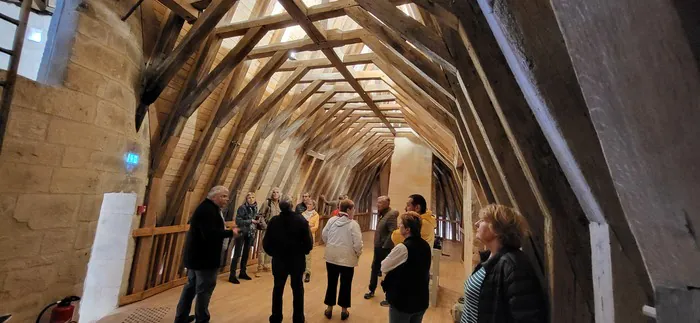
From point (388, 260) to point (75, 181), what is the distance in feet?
8.71

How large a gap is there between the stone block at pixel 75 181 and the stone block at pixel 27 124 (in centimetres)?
31

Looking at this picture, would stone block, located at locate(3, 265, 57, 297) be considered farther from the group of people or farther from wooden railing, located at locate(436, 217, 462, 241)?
wooden railing, located at locate(436, 217, 462, 241)

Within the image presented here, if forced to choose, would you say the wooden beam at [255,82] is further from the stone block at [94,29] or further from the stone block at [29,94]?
the stone block at [29,94]

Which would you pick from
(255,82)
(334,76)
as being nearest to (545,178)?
(255,82)

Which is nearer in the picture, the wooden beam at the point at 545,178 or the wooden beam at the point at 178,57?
the wooden beam at the point at 545,178

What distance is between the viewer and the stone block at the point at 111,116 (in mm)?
2574

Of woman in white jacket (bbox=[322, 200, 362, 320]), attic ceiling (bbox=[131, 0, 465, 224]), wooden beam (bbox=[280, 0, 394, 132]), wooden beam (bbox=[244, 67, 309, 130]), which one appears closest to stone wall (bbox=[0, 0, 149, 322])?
attic ceiling (bbox=[131, 0, 465, 224])

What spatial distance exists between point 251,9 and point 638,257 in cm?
459

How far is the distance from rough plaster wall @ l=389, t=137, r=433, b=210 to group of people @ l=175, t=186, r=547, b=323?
2.68 m

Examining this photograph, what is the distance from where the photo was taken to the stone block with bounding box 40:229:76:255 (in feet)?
7.50

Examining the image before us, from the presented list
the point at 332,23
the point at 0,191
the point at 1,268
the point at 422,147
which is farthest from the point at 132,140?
the point at 422,147

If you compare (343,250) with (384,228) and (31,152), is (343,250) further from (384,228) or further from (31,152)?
(31,152)

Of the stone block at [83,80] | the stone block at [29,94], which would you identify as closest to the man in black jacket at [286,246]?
the stone block at [83,80]

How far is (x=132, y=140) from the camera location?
3.06 m
